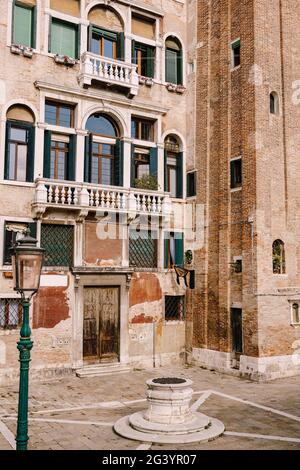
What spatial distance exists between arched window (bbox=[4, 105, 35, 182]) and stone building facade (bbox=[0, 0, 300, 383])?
0.04 meters

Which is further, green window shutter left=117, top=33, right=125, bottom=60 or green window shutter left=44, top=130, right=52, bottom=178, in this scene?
green window shutter left=117, top=33, right=125, bottom=60

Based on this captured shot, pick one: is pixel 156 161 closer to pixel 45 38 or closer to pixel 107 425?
pixel 45 38

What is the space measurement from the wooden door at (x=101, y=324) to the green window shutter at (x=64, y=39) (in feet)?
27.6

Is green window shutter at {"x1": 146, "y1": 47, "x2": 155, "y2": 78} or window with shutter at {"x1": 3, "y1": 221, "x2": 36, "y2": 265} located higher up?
green window shutter at {"x1": 146, "y1": 47, "x2": 155, "y2": 78}

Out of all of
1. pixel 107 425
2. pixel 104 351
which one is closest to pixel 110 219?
pixel 104 351

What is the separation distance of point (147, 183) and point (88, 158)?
2401mm

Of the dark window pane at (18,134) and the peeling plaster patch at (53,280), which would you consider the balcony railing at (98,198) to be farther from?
the peeling plaster patch at (53,280)

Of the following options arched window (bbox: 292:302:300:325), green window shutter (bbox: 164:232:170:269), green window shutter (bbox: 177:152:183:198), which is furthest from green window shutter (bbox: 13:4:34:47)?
arched window (bbox: 292:302:300:325)

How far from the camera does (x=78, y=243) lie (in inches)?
652

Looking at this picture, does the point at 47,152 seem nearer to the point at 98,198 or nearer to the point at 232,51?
the point at 98,198

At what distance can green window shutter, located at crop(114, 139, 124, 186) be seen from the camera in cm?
1777

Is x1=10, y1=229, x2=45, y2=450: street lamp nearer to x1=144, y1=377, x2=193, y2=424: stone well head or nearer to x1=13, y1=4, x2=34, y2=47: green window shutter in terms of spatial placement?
x1=144, y1=377, x2=193, y2=424: stone well head

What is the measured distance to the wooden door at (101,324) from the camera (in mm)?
16609

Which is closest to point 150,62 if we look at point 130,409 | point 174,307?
point 174,307
